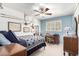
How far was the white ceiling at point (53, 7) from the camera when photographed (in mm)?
1936

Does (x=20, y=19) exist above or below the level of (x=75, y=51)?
above

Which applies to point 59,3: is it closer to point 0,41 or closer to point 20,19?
point 20,19

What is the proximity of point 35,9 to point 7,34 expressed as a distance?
823mm

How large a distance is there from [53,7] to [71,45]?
138 cm

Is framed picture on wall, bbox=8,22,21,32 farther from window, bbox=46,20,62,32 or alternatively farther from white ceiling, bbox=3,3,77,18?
window, bbox=46,20,62,32

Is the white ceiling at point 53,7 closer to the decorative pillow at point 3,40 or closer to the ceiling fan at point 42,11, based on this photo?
the ceiling fan at point 42,11

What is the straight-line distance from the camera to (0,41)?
1800 millimetres

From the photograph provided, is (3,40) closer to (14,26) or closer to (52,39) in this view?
(14,26)

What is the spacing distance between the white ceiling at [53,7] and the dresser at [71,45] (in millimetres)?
840

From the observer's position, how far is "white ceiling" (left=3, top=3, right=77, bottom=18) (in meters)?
1.94

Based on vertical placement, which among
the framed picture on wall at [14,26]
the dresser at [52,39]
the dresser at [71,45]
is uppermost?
the framed picture on wall at [14,26]

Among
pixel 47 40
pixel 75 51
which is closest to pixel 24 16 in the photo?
pixel 47 40

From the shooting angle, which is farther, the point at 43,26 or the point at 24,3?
the point at 43,26

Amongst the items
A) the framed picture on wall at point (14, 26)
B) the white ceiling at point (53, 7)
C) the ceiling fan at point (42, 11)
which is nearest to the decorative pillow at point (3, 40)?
the framed picture on wall at point (14, 26)
